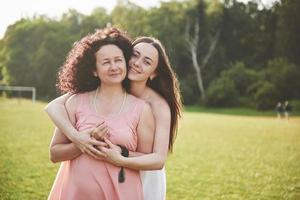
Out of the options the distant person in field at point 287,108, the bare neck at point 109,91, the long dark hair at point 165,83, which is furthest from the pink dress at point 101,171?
the distant person in field at point 287,108

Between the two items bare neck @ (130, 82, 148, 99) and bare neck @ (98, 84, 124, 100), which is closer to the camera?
bare neck @ (98, 84, 124, 100)

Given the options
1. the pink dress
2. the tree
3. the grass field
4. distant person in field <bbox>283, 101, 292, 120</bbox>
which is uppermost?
the tree

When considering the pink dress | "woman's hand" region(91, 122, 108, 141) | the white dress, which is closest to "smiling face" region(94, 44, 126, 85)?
the pink dress

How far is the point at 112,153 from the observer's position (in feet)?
7.47

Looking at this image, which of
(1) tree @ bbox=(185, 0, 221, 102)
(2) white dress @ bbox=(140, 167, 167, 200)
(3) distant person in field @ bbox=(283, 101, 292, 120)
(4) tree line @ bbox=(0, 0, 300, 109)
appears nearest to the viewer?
(2) white dress @ bbox=(140, 167, 167, 200)

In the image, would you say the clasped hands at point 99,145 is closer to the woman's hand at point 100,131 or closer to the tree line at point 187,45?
the woman's hand at point 100,131

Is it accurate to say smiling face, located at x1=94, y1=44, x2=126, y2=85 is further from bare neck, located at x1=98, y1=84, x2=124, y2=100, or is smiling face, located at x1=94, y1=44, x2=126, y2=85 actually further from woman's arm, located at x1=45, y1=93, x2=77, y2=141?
woman's arm, located at x1=45, y1=93, x2=77, y2=141

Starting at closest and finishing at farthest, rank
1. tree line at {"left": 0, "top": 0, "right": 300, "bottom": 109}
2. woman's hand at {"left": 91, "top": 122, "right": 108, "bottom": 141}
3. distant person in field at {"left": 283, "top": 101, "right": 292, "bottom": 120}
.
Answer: woman's hand at {"left": 91, "top": 122, "right": 108, "bottom": 141}, distant person in field at {"left": 283, "top": 101, "right": 292, "bottom": 120}, tree line at {"left": 0, "top": 0, "right": 300, "bottom": 109}

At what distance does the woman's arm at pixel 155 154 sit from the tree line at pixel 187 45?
24.2 meters

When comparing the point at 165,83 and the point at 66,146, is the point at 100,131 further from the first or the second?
the point at 165,83

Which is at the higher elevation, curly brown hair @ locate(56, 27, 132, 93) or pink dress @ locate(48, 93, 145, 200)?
curly brown hair @ locate(56, 27, 132, 93)

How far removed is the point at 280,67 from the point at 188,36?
16.2m

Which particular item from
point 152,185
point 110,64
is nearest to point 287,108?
point 152,185

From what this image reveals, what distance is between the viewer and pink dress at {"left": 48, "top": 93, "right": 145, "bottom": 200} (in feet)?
7.77
